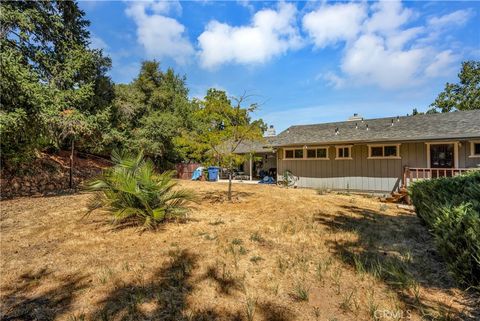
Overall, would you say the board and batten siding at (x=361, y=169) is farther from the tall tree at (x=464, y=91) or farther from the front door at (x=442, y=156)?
the tall tree at (x=464, y=91)

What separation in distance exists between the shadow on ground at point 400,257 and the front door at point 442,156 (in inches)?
268

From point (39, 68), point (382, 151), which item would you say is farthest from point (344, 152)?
point (39, 68)

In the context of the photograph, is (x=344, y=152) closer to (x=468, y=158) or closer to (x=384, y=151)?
(x=384, y=151)

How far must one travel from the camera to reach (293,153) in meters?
15.5

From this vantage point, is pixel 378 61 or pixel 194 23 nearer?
pixel 194 23

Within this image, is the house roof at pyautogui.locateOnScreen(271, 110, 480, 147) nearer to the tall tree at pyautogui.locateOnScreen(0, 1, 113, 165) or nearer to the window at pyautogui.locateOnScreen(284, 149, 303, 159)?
the window at pyautogui.locateOnScreen(284, 149, 303, 159)

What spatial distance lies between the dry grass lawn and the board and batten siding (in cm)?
643

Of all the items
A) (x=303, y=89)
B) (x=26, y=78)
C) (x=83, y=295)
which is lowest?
(x=83, y=295)

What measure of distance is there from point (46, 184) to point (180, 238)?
10975mm

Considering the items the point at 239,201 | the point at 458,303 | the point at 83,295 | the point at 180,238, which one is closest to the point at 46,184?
the point at 239,201

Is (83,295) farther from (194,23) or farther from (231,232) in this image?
(194,23)

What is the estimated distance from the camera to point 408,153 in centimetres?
1216
